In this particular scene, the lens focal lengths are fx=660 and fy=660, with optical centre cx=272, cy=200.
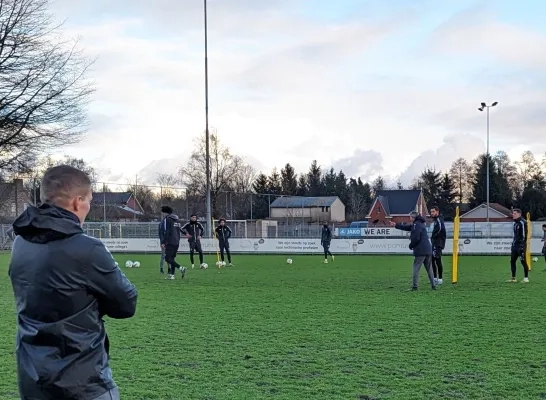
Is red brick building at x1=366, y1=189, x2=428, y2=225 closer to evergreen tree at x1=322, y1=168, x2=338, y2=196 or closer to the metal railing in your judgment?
evergreen tree at x1=322, y1=168, x2=338, y2=196

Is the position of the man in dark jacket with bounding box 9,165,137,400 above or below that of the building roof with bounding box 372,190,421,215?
below

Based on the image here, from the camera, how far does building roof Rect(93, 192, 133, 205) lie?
81856 millimetres

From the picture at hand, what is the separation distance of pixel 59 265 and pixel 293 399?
3.52m

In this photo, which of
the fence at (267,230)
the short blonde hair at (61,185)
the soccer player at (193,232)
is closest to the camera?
the short blonde hair at (61,185)

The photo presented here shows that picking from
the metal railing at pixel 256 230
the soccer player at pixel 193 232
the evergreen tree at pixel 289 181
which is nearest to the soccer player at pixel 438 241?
the soccer player at pixel 193 232

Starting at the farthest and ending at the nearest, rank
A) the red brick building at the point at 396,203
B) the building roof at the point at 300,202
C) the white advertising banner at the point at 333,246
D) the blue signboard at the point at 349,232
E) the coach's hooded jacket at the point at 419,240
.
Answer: the building roof at the point at 300,202, the red brick building at the point at 396,203, the blue signboard at the point at 349,232, the white advertising banner at the point at 333,246, the coach's hooded jacket at the point at 419,240

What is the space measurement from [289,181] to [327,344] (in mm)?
106260

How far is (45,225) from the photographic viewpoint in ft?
9.53

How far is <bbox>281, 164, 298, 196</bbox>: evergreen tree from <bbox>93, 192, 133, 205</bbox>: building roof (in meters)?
31.4

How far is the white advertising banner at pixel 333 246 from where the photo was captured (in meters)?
30.9

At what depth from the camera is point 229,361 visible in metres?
7.52

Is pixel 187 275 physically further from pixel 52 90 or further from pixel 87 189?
pixel 87 189

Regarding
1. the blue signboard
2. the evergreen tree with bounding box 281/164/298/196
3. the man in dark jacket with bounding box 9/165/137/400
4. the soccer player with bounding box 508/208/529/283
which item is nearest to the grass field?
the soccer player with bounding box 508/208/529/283

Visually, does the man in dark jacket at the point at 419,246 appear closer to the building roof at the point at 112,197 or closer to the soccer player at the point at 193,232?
the soccer player at the point at 193,232
